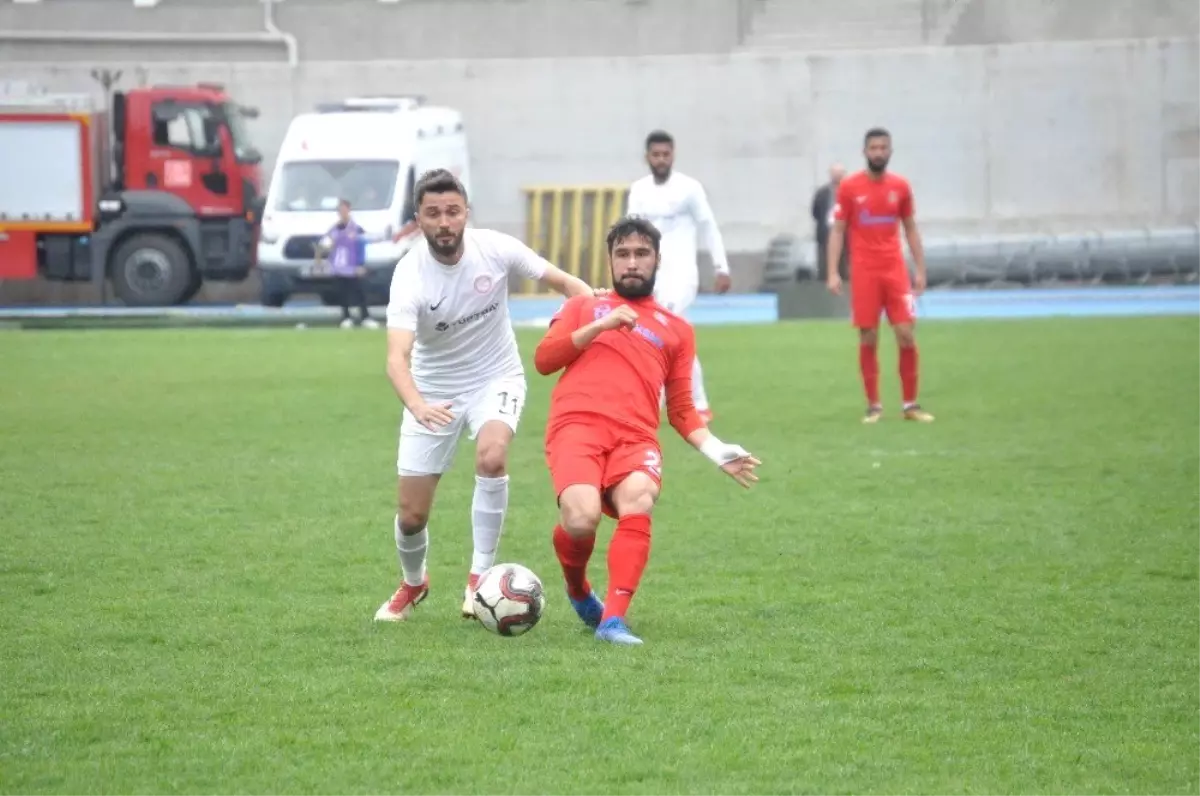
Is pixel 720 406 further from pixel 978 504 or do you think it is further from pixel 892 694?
pixel 892 694

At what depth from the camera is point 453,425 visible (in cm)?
782

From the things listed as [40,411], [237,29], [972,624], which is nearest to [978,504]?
[972,624]

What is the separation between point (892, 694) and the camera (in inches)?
250

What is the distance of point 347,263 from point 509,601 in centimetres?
2106

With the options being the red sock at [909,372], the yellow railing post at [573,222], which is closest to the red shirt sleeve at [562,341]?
the red sock at [909,372]

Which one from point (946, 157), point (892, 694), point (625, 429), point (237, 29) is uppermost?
point (237, 29)

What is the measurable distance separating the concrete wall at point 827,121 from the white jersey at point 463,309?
28.3 meters

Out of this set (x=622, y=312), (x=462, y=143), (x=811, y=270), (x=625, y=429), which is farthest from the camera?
(x=462, y=143)

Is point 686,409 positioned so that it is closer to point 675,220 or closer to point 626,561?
point 626,561

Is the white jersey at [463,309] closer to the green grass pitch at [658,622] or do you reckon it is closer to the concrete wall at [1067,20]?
the green grass pitch at [658,622]

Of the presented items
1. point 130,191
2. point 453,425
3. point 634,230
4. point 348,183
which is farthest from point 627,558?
point 130,191

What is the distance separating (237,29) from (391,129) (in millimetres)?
5646

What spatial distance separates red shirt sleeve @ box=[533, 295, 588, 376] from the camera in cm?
729

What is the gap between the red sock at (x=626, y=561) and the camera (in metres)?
7.12
